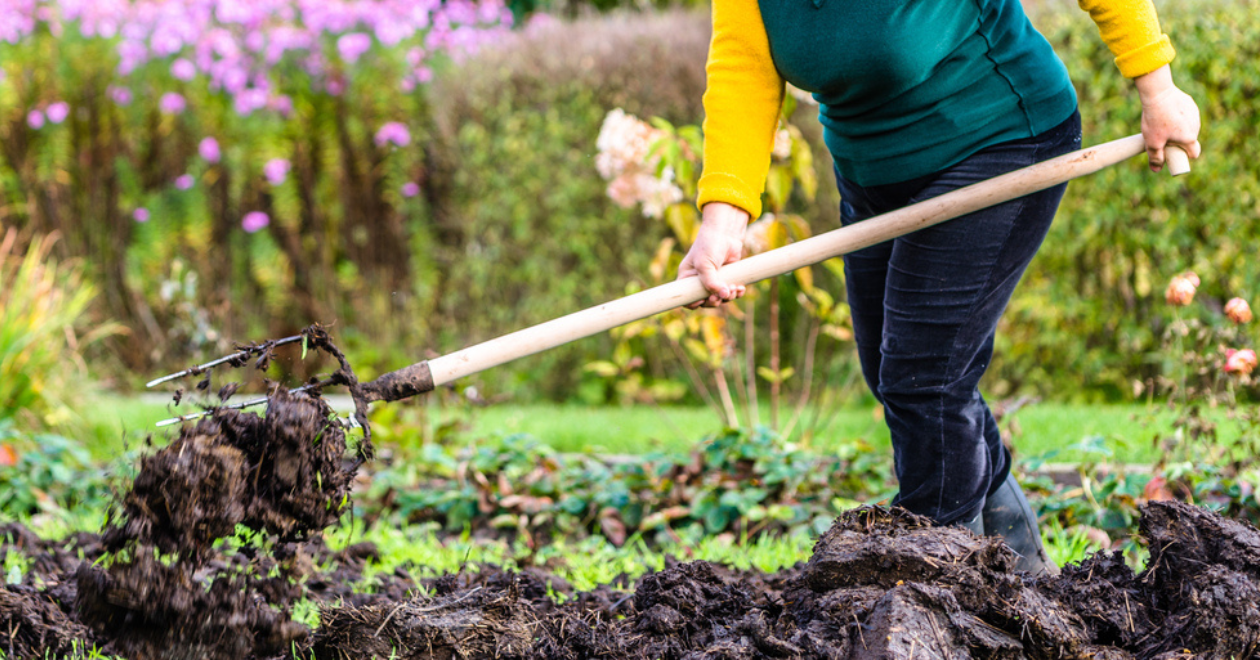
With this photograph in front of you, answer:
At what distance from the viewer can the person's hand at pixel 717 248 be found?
1.85 m

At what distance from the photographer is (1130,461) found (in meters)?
3.54

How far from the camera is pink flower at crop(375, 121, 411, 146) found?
6.63m

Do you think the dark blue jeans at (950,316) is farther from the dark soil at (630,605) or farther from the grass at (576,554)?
the grass at (576,554)

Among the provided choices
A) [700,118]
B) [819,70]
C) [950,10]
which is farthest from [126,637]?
[700,118]

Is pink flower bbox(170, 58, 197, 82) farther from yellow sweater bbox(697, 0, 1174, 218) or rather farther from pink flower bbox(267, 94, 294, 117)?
yellow sweater bbox(697, 0, 1174, 218)

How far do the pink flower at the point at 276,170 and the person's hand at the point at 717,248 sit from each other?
5.40 metres

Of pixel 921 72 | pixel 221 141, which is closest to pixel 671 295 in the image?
pixel 921 72

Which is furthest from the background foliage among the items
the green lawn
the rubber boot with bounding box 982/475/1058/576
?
the rubber boot with bounding box 982/475/1058/576

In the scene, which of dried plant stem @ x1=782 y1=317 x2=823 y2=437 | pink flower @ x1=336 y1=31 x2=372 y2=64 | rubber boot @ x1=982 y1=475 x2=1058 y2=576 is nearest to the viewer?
rubber boot @ x1=982 y1=475 x2=1058 y2=576

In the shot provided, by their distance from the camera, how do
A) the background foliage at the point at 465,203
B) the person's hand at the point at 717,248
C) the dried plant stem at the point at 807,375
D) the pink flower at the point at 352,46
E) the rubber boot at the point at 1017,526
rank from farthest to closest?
1. the pink flower at the point at 352,46
2. the background foliage at the point at 465,203
3. the dried plant stem at the point at 807,375
4. the rubber boot at the point at 1017,526
5. the person's hand at the point at 717,248

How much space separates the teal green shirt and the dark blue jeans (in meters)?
0.05

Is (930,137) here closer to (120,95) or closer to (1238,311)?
(1238,311)

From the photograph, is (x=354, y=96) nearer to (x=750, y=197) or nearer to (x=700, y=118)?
(x=700, y=118)

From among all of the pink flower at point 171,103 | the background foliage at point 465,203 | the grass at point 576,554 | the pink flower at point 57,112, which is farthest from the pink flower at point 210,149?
the grass at point 576,554
